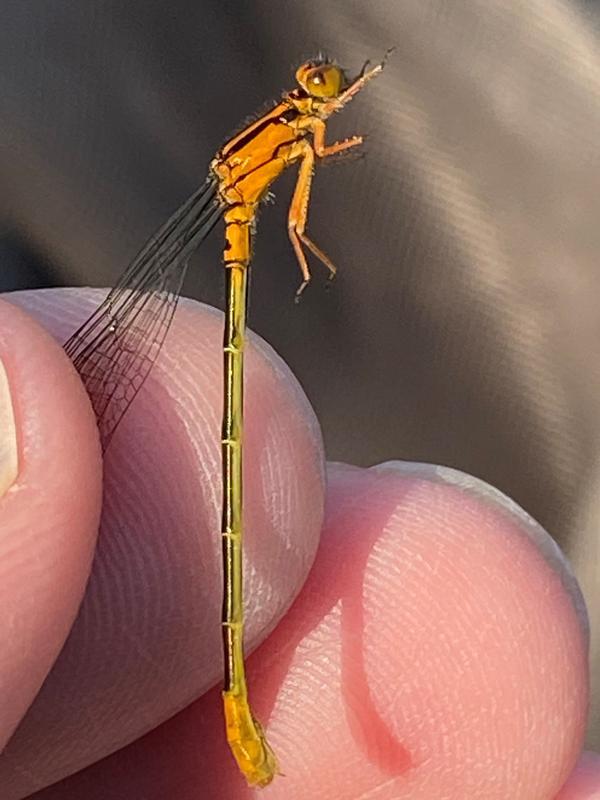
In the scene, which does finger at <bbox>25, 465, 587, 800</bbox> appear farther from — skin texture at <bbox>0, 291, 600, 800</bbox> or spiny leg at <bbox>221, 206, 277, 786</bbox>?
spiny leg at <bbox>221, 206, 277, 786</bbox>

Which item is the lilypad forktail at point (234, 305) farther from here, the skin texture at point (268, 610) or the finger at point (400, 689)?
the finger at point (400, 689)

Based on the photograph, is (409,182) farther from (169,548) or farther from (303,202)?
(169,548)

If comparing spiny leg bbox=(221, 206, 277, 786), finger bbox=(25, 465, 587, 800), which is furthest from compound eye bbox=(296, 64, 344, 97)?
finger bbox=(25, 465, 587, 800)

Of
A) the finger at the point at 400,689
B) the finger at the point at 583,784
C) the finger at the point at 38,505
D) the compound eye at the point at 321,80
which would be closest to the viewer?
the finger at the point at 38,505

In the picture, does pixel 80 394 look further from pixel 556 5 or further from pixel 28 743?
pixel 556 5

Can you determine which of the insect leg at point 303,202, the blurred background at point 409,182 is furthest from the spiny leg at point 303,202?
the blurred background at point 409,182

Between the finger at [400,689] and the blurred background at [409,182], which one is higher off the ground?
the blurred background at [409,182]

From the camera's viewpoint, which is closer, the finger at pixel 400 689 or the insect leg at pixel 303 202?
the insect leg at pixel 303 202

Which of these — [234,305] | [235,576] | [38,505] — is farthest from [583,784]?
[38,505]
